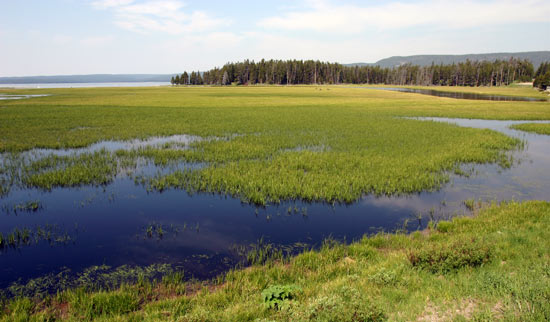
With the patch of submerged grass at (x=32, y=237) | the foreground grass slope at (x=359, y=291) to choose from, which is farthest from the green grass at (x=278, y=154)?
the foreground grass slope at (x=359, y=291)

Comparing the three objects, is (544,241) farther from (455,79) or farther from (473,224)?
(455,79)

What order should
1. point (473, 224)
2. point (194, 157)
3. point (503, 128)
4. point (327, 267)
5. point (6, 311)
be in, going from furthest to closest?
point (503, 128) < point (194, 157) < point (473, 224) < point (327, 267) < point (6, 311)

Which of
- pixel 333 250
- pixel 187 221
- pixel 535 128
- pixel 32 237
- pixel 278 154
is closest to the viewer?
pixel 333 250

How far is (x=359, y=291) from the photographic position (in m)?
6.35

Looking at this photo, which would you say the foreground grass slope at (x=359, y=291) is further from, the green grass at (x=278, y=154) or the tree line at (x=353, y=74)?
the tree line at (x=353, y=74)

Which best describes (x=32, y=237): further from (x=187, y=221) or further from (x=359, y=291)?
(x=359, y=291)

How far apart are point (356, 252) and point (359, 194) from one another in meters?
5.35

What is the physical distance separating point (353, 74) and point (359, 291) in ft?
674

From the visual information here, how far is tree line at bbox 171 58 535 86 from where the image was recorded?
16212 centimetres

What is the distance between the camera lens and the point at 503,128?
32969 mm

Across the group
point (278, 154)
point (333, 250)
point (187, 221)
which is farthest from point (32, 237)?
point (278, 154)

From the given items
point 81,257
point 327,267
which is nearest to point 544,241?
point 327,267

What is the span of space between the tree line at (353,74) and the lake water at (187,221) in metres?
169

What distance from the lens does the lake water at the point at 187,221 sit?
901 cm
